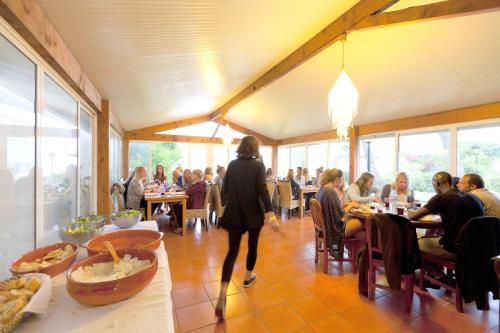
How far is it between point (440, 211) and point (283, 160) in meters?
7.27

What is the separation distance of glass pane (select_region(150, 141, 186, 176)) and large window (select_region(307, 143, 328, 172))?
14.5ft

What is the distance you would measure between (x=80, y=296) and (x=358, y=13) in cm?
328

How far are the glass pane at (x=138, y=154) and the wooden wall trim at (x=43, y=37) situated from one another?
5311 mm

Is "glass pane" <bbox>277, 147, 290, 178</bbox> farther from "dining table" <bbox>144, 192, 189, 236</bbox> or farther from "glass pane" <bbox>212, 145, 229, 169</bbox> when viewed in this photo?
"dining table" <bbox>144, 192, 189, 236</bbox>

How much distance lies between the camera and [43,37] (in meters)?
1.49

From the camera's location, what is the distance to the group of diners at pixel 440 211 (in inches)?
72.1

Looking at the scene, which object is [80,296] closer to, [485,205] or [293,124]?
[485,205]

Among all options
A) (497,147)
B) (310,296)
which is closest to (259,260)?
(310,296)

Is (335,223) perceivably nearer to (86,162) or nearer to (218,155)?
(86,162)

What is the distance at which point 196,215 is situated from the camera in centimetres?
405

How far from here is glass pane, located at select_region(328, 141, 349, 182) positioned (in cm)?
626

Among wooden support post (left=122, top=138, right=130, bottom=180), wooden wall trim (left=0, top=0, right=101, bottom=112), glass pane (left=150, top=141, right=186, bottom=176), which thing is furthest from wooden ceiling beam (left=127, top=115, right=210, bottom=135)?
wooden wall trim (left=0, top=0, right=101, bottom=112)

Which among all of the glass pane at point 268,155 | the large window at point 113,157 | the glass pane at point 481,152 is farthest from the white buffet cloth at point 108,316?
the glass pane at point 268,155

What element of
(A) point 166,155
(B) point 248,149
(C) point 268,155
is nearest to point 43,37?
(B) point 248,149
